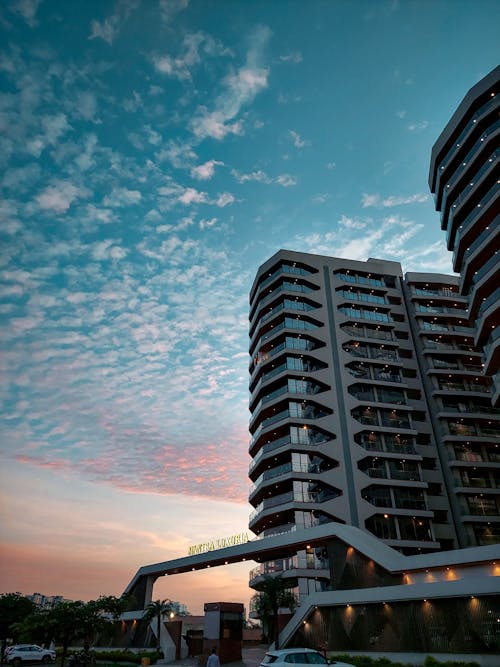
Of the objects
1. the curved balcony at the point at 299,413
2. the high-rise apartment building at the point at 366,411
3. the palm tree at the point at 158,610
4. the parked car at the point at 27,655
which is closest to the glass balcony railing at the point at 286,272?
the high-rise apartment building at the point at 366,411

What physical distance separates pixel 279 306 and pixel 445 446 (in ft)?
90.4

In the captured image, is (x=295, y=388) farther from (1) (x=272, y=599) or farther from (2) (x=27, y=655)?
(2) (x=27, y=655)

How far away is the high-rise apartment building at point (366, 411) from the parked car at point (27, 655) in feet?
68.9

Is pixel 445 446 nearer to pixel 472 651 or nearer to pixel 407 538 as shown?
pixel 407 538

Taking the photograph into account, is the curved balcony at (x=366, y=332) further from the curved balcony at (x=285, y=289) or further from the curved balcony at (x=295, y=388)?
the curved balcony at (x=295, y=388)

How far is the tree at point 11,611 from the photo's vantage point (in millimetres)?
58250

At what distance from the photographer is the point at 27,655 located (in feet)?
132

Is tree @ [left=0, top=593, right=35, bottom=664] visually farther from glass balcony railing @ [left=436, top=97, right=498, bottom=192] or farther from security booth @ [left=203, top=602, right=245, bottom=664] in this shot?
glass balcony railing @ [left=436, top=97, right=498, bottom=192]

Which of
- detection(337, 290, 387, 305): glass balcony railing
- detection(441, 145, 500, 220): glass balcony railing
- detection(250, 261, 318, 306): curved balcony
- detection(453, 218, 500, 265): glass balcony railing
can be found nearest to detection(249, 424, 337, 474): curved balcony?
detection(337, 290, 387, 305): glass balcony railing

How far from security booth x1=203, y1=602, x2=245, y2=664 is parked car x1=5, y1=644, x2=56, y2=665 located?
15509 mm

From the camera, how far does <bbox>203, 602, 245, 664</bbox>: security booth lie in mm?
36062

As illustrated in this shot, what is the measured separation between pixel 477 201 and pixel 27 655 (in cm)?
5534

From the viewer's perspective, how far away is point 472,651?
23.0 m

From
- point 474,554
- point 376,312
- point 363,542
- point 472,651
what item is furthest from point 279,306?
point 472,651
